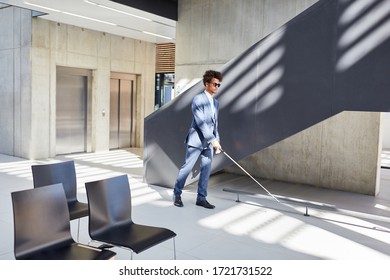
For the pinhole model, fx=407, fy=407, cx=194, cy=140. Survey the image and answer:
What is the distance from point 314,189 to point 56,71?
6.66m

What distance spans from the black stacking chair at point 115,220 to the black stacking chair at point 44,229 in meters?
0.23

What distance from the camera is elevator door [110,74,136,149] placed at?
37.9 ft

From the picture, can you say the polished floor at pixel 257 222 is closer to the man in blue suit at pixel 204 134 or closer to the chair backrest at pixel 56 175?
the man in blue suit at pixel 204 134

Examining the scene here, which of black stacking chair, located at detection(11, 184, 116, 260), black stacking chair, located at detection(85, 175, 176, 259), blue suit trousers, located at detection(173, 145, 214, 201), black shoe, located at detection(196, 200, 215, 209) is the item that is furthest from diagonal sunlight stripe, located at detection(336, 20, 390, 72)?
black stacking chair, located at detection(11, 184, 116, 260)

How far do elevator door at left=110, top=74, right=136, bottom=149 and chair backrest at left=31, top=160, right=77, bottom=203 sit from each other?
7576 millimetres

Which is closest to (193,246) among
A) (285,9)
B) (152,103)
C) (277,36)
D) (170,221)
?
(170,221)

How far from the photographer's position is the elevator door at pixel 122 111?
11547 mm

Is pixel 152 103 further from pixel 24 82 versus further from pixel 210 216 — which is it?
pixel 210 216

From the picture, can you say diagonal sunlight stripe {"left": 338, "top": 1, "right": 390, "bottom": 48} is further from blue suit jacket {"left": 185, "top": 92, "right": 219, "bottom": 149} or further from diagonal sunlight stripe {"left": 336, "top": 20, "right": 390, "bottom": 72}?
blue suit jacket {"left": 185, "top": 92, "right": 219, "bottom": 149}

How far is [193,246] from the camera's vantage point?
13.6ft

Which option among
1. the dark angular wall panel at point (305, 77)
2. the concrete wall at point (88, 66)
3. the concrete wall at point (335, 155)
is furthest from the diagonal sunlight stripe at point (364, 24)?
the concrete wall at point (88, 66)

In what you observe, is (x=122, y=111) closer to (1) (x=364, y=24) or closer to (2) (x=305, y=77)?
Result: (2) (x=305, y=77)

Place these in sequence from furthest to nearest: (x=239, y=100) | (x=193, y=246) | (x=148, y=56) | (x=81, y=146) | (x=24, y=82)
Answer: (x=148, y=56) → (x=81, y=146) → (x=24, y=82) → (x=239, y=100) → (x=193, y=246)

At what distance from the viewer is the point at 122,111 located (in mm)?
11836
